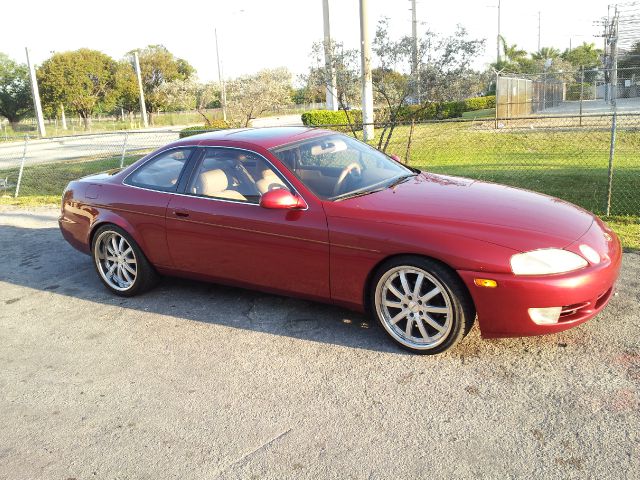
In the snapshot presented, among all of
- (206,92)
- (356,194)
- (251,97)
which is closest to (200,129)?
(251,97)

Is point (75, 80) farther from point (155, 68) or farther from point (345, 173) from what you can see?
point (345, 173)

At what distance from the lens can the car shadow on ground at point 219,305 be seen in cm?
402

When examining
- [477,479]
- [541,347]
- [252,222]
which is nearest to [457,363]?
[541,347]

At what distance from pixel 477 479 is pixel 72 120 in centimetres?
6415

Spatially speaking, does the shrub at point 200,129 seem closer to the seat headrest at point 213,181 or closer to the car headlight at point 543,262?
the seat headrest at point 213,181

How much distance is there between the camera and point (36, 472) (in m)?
2.87

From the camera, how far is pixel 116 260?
530 cm

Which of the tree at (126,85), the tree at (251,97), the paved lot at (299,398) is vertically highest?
the tree at (126,85)

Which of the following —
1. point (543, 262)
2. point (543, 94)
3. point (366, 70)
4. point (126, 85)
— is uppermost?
point (126, 85)

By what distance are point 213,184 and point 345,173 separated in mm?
1125

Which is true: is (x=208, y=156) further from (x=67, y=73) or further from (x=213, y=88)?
(x=67, y=73)

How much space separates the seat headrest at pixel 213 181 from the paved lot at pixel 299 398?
3.38ft

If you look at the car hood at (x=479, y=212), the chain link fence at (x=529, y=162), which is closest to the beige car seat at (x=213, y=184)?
the car hood at (x=479, y=212)

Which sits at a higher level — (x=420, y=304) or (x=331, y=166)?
(x=331, y=166)
